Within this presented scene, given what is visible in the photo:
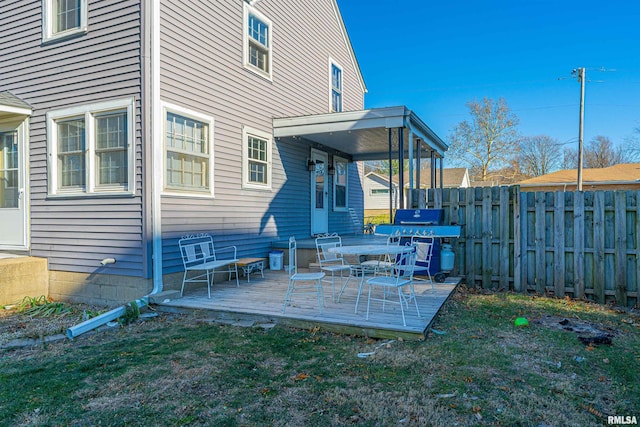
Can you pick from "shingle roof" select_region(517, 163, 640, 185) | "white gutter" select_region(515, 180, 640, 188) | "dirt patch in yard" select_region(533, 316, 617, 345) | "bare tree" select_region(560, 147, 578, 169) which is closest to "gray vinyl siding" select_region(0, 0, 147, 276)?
"dirt patch in yard" select_region(533, 316, 617, 345)

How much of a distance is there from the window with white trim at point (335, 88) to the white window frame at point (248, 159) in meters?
3.76

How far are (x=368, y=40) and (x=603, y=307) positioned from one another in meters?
27.8

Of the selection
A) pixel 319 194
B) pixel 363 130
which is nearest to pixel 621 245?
pixel 363 130

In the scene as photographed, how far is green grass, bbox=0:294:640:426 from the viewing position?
102 inches

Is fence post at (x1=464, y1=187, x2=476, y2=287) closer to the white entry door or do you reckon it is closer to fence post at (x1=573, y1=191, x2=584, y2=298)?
fence post at (x1=573, y1=191, x2=584, y2=298)

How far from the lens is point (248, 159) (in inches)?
303

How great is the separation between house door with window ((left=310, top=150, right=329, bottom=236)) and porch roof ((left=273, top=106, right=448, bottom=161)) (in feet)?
1.26

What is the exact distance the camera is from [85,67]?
6.12 metres

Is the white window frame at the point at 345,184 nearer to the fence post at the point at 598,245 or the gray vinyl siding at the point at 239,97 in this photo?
the gray vinyl siding at the point at 239,97

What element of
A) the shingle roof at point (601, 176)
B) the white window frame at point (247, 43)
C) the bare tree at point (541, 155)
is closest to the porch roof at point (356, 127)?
the white window frame at point (247, 43)

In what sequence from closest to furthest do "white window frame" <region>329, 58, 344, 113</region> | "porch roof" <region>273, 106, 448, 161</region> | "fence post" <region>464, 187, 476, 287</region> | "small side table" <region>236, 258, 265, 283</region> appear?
"small side table" <region>236, 258, 265, 283</region> < "fence post" <region>464, 187, 476, 287</region> < "porch roof" <region>273, 106, 448, 161</region> < "white window frame" <region>329, 58, 344, 113</region>

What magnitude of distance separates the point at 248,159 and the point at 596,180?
71.4 feet

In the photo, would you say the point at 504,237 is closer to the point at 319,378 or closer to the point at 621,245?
the point at 621,245

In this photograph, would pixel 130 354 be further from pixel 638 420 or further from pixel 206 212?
pixel 638 420
